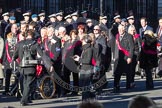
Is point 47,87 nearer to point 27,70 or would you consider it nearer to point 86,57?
point 27,70

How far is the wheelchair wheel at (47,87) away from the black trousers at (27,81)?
2.61 ft

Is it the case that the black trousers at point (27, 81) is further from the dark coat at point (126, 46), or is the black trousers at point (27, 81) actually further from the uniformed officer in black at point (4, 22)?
the uniformed officer in black at point (4, 22)

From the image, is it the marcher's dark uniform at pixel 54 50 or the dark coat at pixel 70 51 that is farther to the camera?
the marcher's dark uniform at pixel 54 50

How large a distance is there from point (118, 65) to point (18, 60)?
2.92 m

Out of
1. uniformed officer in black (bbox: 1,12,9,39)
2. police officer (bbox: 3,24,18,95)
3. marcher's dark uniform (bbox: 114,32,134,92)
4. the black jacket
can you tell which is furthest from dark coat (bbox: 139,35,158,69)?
uniformed officer in black (bbox: 1,12,9,39)

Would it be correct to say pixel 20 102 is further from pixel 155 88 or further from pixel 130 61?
pixel 155 88

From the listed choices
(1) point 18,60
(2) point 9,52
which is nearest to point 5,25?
(2) point 9,52

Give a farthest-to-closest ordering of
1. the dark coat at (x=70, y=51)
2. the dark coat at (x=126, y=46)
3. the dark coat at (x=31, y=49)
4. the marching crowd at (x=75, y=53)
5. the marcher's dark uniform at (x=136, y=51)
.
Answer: the marcher's dark uniform at (x=136, y=51), the dark coat at (x=126, y=46), the dark coat at (x=70, y=51), the marching crowd at (x=75, y=53), the dark coat at (x=31, y=49)

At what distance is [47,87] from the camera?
41.8 ft

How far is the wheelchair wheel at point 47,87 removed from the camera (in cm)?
1259

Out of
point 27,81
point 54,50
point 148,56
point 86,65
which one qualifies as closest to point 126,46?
point 148,56

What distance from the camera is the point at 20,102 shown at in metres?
12.0

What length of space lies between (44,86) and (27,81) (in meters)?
0.93

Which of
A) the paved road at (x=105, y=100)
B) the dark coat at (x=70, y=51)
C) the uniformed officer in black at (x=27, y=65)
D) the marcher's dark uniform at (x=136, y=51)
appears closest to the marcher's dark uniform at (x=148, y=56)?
the marcher's dark uniform at (x=136, y=51)
